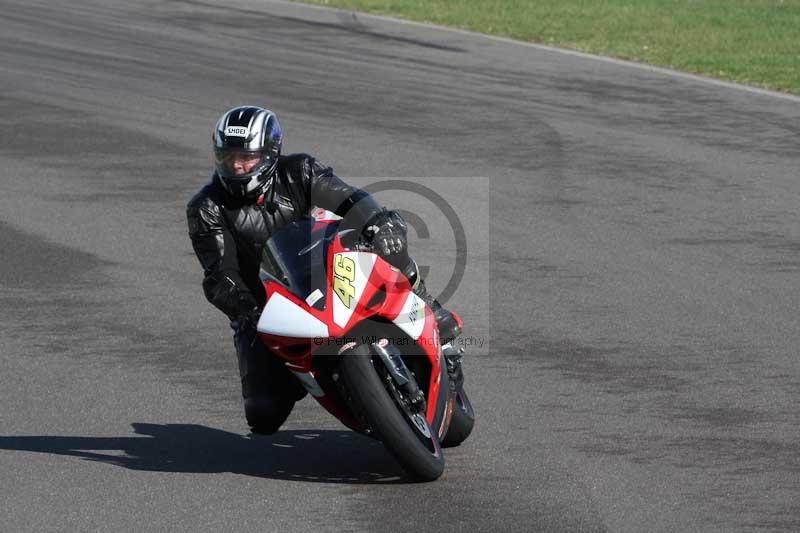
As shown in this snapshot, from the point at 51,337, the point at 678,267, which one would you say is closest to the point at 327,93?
the point at 678,267

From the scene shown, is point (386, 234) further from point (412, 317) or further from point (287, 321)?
point (287, 321)

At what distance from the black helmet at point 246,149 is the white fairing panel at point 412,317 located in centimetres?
104

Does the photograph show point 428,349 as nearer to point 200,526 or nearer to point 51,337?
point 200,526

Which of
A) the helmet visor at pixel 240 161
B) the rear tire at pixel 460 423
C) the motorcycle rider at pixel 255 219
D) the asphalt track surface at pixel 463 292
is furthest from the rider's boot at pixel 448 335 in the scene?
the helmet visor at pixel 240 161

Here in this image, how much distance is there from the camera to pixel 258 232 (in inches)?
299

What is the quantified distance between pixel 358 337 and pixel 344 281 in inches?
9.8

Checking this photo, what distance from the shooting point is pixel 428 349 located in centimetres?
693

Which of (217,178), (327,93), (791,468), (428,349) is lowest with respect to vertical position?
(327,93)

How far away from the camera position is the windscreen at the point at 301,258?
6.70 metres

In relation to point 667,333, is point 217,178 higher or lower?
higher

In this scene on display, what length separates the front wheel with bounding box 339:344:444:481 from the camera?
6531 mm

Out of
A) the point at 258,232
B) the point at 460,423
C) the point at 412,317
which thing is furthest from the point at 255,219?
the point at 460,423

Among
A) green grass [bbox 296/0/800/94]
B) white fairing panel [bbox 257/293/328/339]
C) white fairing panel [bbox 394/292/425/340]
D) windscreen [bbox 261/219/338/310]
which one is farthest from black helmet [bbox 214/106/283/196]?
green grass [bbox 296/0/800/94]

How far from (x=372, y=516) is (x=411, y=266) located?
119cm
